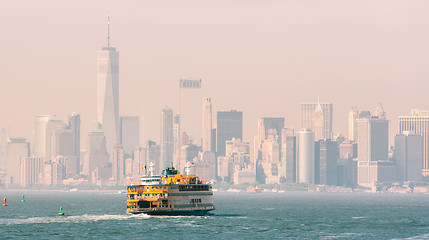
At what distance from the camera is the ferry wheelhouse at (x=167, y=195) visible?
18262 centimetres

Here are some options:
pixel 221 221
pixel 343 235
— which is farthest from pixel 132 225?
pixel 343 235

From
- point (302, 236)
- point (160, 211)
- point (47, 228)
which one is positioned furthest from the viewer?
point (160, 211)

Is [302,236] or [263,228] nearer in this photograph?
[302,236]

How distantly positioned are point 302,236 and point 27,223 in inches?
2249

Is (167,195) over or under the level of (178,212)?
over

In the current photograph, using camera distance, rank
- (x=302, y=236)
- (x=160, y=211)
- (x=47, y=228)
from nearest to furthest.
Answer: (x=302, y=236) < (x=47, y=228) < (x=160, y=211)

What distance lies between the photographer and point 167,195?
183m

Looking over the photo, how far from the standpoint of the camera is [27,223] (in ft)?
608

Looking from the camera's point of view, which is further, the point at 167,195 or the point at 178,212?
the point at 178,212

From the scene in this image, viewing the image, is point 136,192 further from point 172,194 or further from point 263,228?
point 263,228

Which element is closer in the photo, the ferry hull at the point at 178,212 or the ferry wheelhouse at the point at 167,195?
the ferry wheelhouse at the point at 167,195

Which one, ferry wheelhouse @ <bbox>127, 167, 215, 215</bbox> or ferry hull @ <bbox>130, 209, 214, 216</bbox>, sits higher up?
ferry wheelhouse @ <bbox>127, 167, 215, 215</bbox>

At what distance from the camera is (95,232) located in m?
162

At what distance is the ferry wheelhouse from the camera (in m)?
183
